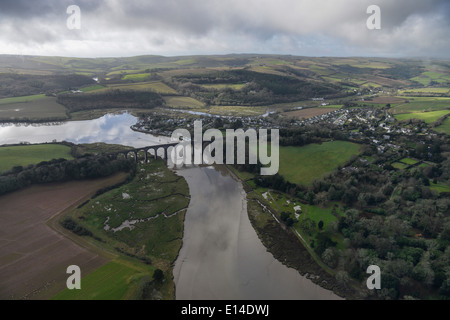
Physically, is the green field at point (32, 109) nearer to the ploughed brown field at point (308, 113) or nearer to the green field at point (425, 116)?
the ploughed brown field at point (308, 113)

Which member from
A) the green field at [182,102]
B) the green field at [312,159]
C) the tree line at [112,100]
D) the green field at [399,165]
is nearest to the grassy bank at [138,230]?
the green field at [312,159]

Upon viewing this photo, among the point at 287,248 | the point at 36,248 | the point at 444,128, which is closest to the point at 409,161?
the point at 444,128

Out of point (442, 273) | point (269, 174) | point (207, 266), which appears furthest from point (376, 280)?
point (269, 174)

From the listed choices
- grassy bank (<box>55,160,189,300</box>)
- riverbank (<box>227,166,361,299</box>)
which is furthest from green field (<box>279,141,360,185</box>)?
grassy bank (<box>55,160,189,300</box>)

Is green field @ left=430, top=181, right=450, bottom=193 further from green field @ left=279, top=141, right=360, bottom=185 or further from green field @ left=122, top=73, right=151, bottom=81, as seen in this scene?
green field @ left=122, top=73, right=151, bottom=81

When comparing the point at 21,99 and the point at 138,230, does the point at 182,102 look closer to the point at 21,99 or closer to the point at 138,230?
the point at 21,99

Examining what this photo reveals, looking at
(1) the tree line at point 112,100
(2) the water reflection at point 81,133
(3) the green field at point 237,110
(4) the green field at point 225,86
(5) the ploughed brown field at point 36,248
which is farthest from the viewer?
(4) the green field at point 225,86
